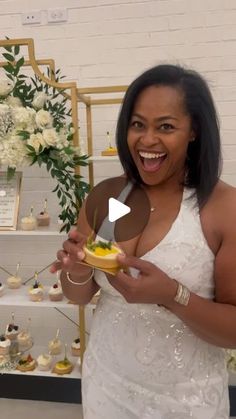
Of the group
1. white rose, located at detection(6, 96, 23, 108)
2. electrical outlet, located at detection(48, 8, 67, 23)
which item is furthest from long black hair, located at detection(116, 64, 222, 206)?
electrical outlet, located at detection(48, 8, 67, 23)

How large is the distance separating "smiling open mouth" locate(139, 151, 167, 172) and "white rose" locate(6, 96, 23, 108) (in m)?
0.86

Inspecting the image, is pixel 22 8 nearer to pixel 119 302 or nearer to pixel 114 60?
pixel 114 60

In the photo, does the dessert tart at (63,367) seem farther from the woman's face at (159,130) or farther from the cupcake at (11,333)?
the woman's face at (159,130)

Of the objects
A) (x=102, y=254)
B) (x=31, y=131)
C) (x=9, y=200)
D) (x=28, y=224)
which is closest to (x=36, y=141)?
(x=31, y=131)

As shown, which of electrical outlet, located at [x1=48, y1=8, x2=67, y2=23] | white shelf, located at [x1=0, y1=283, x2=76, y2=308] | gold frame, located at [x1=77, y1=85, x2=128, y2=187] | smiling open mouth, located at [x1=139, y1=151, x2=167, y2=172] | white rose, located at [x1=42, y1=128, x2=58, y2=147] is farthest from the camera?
electrical outlet, located at [x1=48, y1=8, x2=67, y2=23]

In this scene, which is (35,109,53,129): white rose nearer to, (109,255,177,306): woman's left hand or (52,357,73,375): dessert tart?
(109,255,177,306): woman's left hand

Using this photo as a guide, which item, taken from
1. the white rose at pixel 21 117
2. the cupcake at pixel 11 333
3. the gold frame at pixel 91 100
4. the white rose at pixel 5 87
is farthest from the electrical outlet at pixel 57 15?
the cupcake at pixel 11 333

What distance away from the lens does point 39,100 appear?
1550 mm

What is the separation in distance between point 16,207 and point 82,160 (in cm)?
38

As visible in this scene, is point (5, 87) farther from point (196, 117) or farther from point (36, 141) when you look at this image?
point (196, 117)

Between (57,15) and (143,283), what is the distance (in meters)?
1.85

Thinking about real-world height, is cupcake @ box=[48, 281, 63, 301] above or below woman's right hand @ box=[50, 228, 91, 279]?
below
